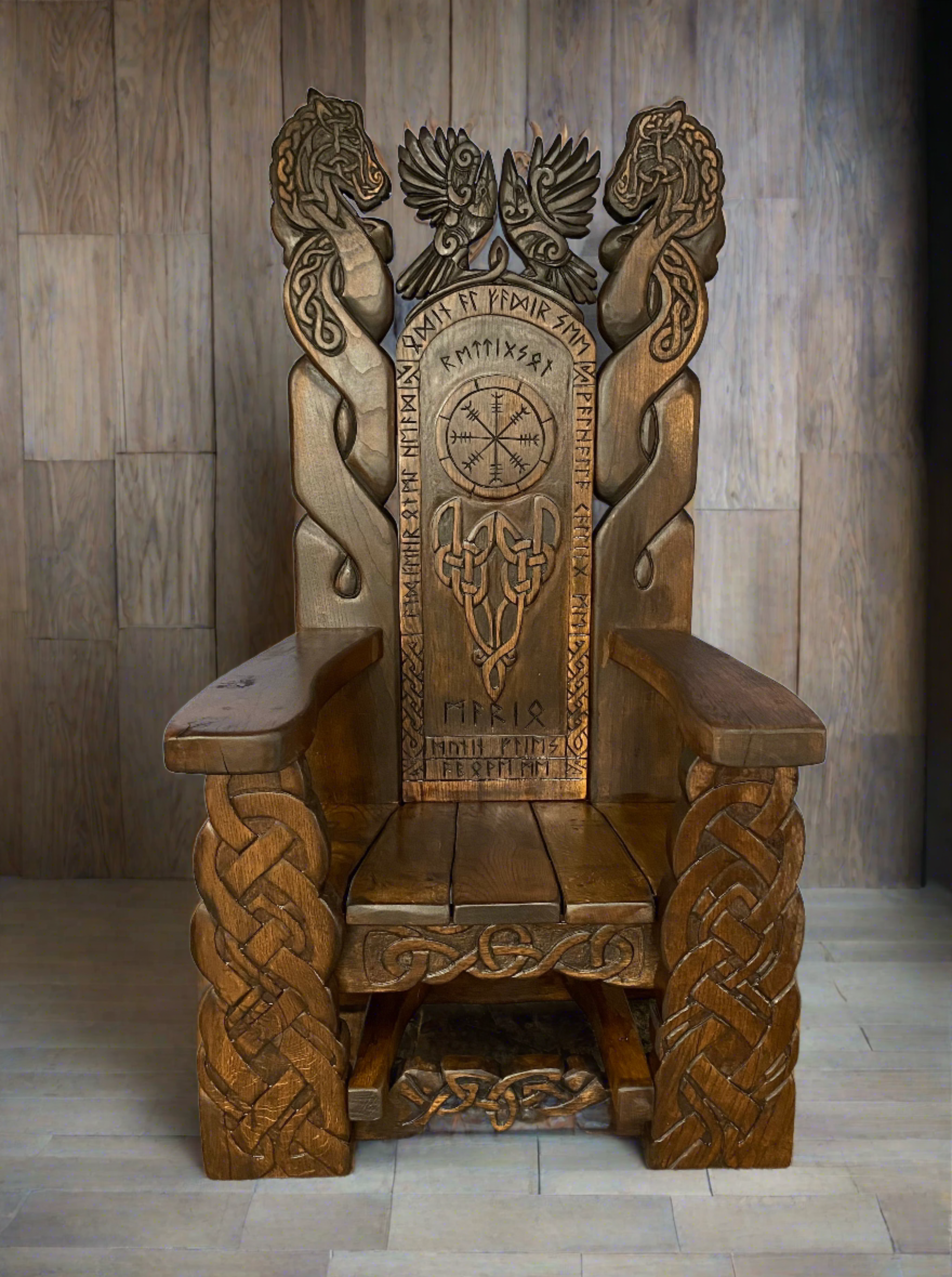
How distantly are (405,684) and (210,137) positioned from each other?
5.13 ft

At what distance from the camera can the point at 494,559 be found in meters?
2.09

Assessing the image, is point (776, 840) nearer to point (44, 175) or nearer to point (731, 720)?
point (731, 720)

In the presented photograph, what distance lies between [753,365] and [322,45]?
1322 mm

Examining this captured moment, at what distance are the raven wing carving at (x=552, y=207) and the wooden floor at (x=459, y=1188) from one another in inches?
59.5

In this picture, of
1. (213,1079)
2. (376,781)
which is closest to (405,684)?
→ (376,781)

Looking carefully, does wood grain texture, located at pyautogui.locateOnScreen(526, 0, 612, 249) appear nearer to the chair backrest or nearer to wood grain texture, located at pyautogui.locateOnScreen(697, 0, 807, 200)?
wood grain texture, located at pyautogui.locateOnScreen(697, 0, 807, 200)

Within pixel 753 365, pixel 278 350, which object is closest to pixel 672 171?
pixel 753 365

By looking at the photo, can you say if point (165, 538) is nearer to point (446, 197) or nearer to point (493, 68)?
point (446, 197)

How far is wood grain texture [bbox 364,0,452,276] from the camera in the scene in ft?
8.89

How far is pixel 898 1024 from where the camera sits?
7.14ft

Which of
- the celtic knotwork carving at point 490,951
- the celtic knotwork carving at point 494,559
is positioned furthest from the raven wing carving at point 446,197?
the celtic knotwork carving at point 490,951

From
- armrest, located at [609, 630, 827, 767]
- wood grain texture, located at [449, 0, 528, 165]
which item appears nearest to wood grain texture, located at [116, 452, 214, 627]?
wood grain texture, located at [449, 0, 528, 165]

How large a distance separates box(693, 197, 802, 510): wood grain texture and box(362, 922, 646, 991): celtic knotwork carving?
151cm

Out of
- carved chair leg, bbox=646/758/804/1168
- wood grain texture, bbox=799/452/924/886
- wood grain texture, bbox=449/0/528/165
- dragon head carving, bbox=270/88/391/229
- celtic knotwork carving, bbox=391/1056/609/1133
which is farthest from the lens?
wood grain texture, bbox=799/452/924/886
